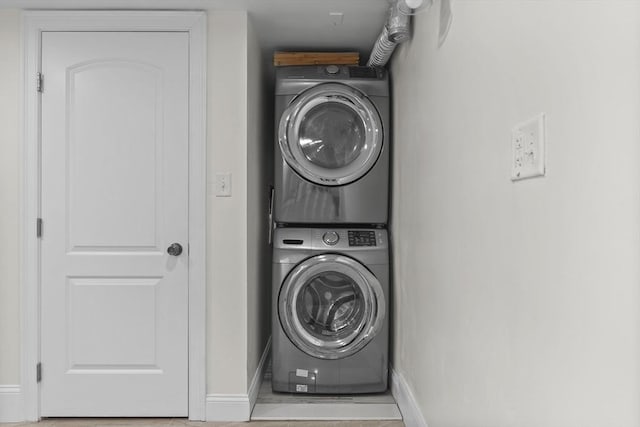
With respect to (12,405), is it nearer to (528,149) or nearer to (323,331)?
(323,331)

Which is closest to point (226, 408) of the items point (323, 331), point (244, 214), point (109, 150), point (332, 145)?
point (323, 331)

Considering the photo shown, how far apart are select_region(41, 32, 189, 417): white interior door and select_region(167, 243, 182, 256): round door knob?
0.03 meters

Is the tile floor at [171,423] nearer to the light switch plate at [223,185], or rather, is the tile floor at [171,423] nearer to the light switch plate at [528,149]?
the light switch plate at [223,185]

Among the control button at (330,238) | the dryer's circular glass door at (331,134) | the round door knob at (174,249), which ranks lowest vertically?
the round door knob at (174,249)

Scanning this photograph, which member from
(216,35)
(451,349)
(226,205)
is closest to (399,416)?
(451,349)

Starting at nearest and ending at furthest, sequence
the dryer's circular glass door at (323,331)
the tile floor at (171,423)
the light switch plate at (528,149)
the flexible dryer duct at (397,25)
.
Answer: the light switch plate at (528,149) < the flexible dryer duct at (397,25) < the tile floor at (171,423) < the dryer's circular glass door at (323,331)

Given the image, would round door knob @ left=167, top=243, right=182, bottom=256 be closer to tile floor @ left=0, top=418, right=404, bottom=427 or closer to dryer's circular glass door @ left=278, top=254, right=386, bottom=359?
dryer's circular glass door @ left=278, top=254, right=386, bottom=359

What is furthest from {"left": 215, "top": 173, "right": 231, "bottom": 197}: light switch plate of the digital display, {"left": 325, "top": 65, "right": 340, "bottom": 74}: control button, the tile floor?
the tile floor

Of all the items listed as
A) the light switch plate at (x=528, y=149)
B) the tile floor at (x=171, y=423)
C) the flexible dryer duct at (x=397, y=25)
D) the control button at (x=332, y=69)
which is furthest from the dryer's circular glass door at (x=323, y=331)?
the light switch plate at (x=528, y=149)

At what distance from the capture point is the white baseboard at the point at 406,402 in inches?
93.4

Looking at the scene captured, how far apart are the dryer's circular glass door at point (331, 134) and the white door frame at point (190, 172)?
1.98 feet

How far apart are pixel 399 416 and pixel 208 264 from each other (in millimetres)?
1297

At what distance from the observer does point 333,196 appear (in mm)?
3139

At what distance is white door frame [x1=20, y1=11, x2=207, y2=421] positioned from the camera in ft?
8.71
